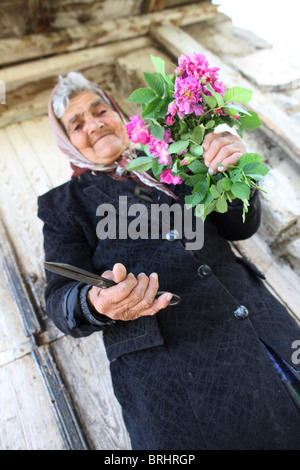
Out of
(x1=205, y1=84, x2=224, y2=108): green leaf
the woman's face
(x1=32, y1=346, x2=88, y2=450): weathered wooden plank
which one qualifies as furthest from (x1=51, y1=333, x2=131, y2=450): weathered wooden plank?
(x1=205, y1=84, x2=224, y2=108): green leaf

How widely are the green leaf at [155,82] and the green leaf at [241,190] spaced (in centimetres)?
34

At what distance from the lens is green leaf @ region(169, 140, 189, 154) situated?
0.99m

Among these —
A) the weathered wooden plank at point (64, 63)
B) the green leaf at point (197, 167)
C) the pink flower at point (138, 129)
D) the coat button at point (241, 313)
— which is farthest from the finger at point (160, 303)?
the weathered wooden plank at point (64, 63)

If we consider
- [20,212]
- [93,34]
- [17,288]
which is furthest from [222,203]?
[93,34]

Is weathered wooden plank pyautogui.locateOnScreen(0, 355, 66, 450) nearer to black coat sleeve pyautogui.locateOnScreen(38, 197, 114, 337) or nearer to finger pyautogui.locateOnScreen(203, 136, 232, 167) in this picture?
black coat sleeve pyautogui.locateOnScreen(38, 197, 114, 337)

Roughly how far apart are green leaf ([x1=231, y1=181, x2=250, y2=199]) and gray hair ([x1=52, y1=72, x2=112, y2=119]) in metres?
0.98

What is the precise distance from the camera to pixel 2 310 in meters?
1.66

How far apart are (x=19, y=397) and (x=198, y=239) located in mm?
1011

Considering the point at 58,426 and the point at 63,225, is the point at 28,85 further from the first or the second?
the point at 58,426

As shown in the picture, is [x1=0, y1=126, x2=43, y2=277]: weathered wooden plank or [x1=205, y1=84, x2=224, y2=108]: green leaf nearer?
[x1=205, y1=84, x2=224, y2=108]: green leaf

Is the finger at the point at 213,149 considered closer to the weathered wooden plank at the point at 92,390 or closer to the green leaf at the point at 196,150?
the green leaf at the point at 196,150

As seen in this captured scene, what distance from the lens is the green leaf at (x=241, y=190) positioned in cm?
93

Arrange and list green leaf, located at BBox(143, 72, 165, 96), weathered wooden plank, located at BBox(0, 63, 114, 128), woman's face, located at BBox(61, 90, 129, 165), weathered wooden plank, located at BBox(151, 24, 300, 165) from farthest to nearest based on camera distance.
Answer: weathered wooden plank, located at BBox(0, 63, 114, 128)
weathered wooden plank, located at BBox(151, 24, 300, 165)
woman's face, located at BBox(61, 90, 129, 165)
green leaf, located at BBox(143, 72, 165, 96)

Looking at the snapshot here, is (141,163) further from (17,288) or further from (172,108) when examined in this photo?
(17,288)
